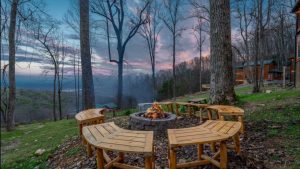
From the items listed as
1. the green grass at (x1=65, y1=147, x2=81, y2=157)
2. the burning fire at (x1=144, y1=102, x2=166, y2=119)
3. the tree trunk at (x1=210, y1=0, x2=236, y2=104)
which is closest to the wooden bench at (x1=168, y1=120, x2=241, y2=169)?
the burning fire at (x1=144, y1=102, x2=166, y2=119)

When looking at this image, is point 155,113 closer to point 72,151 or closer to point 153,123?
point 153,123

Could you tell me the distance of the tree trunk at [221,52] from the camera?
254 inches

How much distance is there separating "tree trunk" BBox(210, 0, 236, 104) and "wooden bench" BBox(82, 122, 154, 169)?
3786mm

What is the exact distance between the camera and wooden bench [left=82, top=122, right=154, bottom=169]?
274cm

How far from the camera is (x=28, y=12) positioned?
10305 mm

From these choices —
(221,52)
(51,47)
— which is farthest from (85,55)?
(51,47)

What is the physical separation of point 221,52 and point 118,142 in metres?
4.54

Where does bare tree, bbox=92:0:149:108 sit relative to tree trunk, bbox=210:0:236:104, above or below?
above

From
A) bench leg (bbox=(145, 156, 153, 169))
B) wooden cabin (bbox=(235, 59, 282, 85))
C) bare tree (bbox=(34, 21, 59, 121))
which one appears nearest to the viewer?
bench leg (bbox=(145, 156, 153, 169))

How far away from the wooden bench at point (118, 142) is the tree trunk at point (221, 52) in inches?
149

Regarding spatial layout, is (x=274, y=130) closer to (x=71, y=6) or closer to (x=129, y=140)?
(x=129, y=140)

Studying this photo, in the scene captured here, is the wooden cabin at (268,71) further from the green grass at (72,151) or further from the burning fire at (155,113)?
the green grass at (72,151)

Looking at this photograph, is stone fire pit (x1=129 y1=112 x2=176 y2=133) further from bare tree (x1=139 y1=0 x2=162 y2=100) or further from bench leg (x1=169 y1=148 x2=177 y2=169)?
bare tree (x1=139 y1=0 x2=162 y2=100)

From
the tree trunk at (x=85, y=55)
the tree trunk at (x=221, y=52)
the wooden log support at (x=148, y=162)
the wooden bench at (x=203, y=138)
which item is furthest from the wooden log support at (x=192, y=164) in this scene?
the tree trunk at (x=85, y=55)
